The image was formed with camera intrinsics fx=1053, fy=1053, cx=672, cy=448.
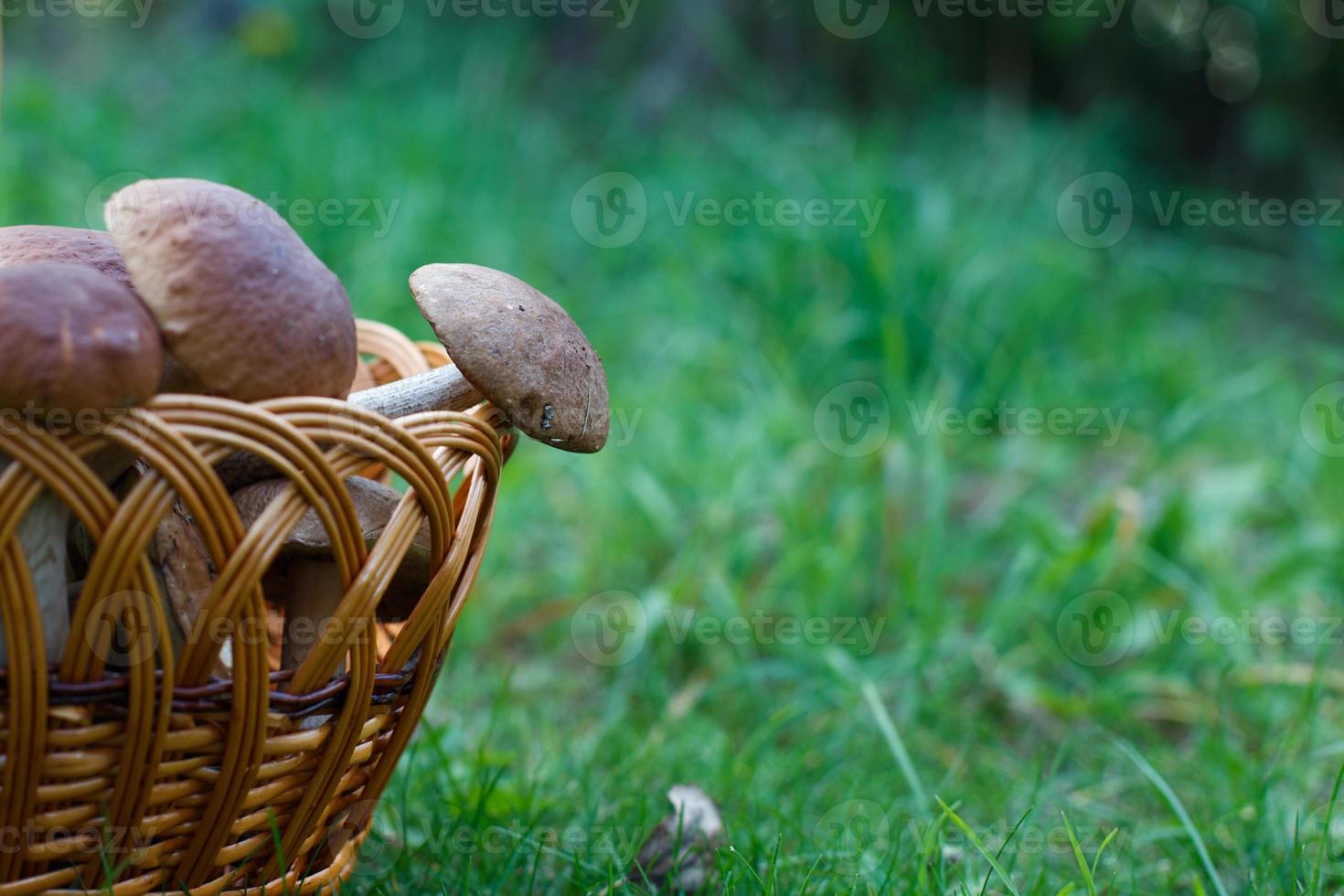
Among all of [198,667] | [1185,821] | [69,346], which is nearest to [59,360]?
[69,346]

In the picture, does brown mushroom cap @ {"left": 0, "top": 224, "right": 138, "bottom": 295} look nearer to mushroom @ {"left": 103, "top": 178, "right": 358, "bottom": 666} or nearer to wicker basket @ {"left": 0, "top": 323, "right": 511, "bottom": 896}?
mushroom @ {"left": 103, "top": 178, "right": 358, "bottom": 666}

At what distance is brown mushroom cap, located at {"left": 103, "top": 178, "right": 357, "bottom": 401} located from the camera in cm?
84

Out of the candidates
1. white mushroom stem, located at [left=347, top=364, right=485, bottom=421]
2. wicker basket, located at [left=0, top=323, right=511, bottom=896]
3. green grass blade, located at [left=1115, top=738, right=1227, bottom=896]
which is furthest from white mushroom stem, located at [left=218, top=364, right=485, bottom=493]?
green grass blade, located at [left=1115, top=738, right=1227, bottom=896]

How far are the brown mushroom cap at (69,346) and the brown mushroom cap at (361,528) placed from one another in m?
0.15

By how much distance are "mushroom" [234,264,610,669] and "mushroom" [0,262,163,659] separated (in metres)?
0.16

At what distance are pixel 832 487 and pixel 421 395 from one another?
1558 mm

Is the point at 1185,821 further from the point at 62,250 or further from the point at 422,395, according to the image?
the point at 62,250

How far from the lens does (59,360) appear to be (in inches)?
29.0

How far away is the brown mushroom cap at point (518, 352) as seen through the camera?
0.97 m

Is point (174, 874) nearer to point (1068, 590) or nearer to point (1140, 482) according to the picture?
point (1068, 590)

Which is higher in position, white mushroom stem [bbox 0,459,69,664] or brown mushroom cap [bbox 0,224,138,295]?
Answer: brown mushroom cap [bbox 0,224,138,295]

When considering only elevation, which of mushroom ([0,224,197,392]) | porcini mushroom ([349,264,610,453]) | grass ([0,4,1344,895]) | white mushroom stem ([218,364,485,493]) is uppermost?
mushroom ([0,224,197,392])

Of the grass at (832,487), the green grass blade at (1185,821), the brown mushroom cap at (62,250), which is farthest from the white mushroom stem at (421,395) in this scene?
the green grass blade at (1185,821)

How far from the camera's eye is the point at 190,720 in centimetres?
84
